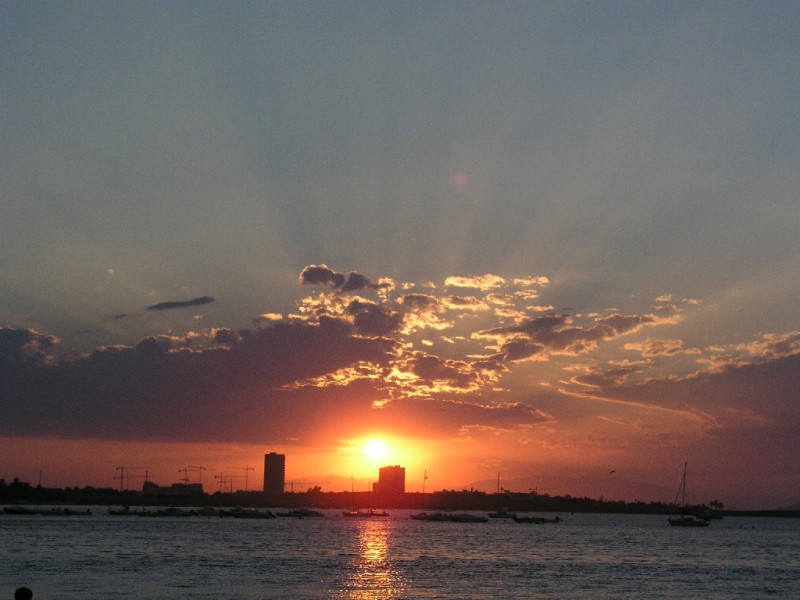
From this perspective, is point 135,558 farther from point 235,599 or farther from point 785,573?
point 785,573

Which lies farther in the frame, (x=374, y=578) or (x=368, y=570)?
(x=368, y=570)

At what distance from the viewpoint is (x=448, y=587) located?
85.1 m

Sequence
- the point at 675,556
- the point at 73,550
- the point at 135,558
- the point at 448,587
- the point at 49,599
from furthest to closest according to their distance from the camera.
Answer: the point at 675,556, the point at 73,550, the point at 135,558, the point at 448,587, the point at 49,599

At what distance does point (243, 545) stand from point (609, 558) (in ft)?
203

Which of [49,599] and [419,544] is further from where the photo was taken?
[419,544]

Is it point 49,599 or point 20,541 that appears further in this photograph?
point 20,541

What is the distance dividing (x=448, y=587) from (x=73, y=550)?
68.3 m

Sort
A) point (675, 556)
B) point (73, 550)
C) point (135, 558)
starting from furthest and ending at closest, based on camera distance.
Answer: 1. point (675, 556)
2. point (73, 550)
3. point (135, 558)

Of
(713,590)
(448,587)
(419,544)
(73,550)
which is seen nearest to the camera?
(448,587)

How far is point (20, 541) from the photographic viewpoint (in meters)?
148

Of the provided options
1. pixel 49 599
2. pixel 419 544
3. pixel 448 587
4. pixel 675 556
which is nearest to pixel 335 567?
pixel 448 587

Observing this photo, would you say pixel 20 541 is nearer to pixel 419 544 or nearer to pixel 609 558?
pixel 419 544

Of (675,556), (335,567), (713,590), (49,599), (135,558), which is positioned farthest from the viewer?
(675,556)

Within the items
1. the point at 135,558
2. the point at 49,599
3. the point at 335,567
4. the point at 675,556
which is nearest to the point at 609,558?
the point at 675,556
